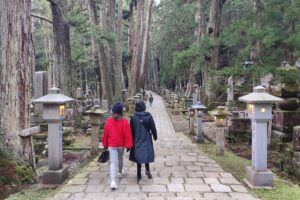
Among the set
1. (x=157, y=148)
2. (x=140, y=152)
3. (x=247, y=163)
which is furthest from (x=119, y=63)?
(x=140, y=152)

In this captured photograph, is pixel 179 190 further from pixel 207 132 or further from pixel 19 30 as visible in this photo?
pixel 207 132

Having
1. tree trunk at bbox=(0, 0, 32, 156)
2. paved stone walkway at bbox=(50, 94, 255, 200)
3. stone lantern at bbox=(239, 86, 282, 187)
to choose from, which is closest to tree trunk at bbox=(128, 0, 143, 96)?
paved stone walkway at bbox=(50, 94, 255, 200)

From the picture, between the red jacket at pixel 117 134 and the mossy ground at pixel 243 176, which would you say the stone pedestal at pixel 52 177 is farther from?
the mossy ground at pixel 243 176

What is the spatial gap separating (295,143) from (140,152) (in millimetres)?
3670

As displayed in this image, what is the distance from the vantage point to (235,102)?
17.0 meters

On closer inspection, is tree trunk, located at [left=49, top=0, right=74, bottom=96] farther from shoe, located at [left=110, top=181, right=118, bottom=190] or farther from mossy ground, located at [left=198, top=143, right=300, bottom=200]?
shoe, located at [left=110, top=181, right=118, bottom=190]

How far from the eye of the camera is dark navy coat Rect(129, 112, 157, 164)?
643 centimetres

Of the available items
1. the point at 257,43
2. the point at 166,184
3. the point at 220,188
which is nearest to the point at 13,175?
the point at 166,184

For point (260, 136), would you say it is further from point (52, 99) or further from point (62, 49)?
point (62, 49)

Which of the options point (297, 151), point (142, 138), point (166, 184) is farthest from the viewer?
point (297, 151)

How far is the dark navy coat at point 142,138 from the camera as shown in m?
6.43

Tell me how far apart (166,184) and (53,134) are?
87.2 inches

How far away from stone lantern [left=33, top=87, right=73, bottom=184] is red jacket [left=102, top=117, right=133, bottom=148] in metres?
0.91

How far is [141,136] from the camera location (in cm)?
648
